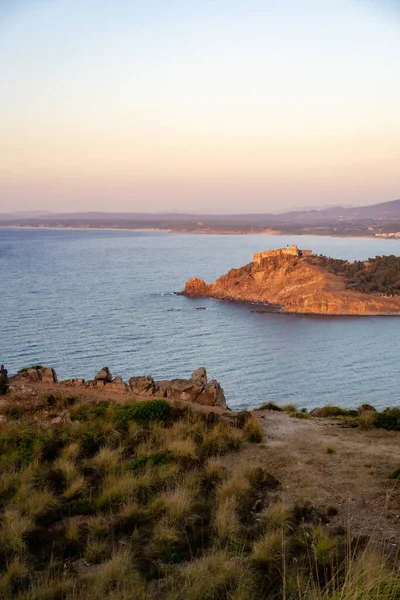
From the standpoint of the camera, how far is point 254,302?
99.1 m

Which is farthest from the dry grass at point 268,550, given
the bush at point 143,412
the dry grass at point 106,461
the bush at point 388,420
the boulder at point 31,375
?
the boulder at point 31,375

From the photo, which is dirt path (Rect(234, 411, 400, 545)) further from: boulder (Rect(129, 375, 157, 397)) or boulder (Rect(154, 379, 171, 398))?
boulder (Rect(129, 375, 157, 397))

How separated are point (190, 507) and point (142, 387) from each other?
10.2m

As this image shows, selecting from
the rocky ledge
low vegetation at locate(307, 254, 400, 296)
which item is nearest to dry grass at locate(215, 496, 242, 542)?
the rocky ledge

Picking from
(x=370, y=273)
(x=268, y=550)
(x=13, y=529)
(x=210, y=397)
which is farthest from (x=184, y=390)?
(x=370, y=273)

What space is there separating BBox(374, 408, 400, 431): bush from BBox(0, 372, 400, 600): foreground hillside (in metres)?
0.69

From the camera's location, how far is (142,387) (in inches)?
773

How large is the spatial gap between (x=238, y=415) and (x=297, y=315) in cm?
7314

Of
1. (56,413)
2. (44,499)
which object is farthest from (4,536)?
(56,413)

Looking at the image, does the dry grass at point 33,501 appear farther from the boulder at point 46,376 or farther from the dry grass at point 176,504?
the boulder at point 46,376

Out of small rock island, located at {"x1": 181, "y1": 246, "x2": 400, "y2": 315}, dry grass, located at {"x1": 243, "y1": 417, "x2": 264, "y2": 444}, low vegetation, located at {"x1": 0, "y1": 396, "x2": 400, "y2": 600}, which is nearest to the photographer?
low vegetation, located at {"x1": 0, "y1": 396, "x2": 400, "y2": 600}

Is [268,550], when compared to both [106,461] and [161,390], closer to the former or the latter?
[106,461]

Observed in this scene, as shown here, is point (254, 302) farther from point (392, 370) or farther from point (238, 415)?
point (238, 415)

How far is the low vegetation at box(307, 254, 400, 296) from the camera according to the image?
95.8 meters
